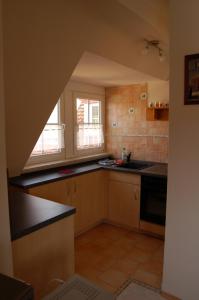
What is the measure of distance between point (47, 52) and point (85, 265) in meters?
2.14

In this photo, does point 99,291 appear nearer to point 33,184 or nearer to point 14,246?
point 14,246

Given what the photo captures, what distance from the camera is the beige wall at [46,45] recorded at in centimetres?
161

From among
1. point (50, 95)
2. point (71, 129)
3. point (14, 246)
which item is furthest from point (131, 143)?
point (14, 246)

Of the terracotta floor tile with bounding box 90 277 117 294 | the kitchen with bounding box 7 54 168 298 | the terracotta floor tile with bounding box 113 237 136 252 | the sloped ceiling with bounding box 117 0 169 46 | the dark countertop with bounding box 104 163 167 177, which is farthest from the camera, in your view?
the dark countertop with bounding box 104 163 167 177

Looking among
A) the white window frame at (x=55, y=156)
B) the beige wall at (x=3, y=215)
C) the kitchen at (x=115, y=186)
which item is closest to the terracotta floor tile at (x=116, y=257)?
the kitchen at (x=115, y=186)

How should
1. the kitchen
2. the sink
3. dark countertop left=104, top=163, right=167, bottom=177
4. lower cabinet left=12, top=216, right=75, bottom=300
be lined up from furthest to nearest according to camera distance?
the sink → dark countertop left=104, top=163, right=167, bottom=177 → the kitchen → lower cabinet left=12, top=216, right=75, bottom=300

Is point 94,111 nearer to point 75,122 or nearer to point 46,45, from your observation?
point 75,122

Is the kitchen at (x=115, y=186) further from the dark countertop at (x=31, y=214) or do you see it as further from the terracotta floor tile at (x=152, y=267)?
the dark countertop at (x=31, y=214)

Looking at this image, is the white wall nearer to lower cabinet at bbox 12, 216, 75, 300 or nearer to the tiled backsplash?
lower cabinet at bbox 12, 216, 75, 300

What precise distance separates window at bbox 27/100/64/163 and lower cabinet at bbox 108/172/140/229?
2.82 ft

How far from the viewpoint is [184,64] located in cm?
188

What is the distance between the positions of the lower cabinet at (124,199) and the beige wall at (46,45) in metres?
1.52

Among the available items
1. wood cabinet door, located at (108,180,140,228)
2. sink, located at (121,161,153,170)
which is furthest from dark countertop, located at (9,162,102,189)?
sink, located at (121,161,153,170)

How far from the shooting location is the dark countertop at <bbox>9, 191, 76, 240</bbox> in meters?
1.46
